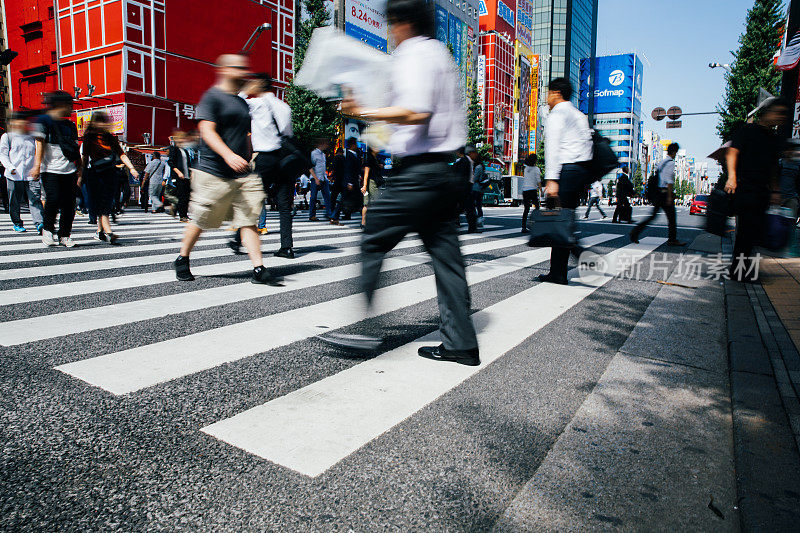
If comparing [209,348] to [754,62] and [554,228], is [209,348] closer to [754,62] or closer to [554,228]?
[554,228]

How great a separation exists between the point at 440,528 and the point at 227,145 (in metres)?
3.73

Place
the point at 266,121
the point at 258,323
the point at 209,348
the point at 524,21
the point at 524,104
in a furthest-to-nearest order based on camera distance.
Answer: the point at 524,21 → the point at 524,104 → the point at 266,121 → the point at 258,323 → the point at 209,348

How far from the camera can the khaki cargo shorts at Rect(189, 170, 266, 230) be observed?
14.4 feet

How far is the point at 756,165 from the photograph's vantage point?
498 cm

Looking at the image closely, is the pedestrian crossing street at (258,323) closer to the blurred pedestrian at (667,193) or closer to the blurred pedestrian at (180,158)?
the blurred pedestrian at (667,193)

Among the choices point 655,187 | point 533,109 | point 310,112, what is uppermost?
point 533,109

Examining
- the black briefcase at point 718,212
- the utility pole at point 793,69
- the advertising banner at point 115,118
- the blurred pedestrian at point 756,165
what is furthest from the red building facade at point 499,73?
the blurred pedestrian at point 756,165

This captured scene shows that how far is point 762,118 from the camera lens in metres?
5.06

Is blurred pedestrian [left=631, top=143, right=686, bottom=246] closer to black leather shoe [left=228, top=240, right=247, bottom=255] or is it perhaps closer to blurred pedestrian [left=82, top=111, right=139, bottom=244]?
→ black leather shoe [left=228, top=240, right=247, bottom=255]

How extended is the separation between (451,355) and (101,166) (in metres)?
6.24

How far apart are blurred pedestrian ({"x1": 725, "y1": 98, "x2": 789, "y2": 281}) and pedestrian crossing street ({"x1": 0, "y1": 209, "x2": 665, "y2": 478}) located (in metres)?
1.42

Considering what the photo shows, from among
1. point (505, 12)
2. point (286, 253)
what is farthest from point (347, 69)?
point (505, 12)

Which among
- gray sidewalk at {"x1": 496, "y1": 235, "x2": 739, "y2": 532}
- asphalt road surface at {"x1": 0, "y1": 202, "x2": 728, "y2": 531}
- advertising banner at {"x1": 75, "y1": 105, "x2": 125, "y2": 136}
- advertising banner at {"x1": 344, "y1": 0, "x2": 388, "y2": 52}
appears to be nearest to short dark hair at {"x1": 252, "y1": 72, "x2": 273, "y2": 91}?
asphalt road surface at {"x1": 0, "y1": 202, "x2": 728, "y2": 531}

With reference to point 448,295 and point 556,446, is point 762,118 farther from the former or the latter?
point 556,446
